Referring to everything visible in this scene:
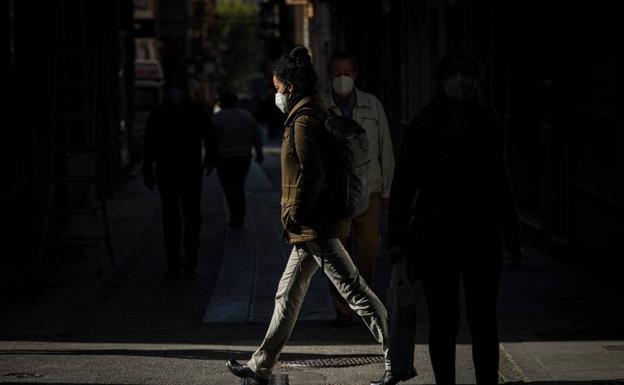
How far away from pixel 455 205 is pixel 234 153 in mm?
10941

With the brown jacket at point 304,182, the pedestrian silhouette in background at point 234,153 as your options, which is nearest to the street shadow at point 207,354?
the brown jacket at point 304,182

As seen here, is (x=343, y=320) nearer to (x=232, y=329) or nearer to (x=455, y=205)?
(x=232, y=329)

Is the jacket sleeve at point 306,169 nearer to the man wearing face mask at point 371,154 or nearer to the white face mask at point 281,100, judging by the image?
the white face mask at point 281,100

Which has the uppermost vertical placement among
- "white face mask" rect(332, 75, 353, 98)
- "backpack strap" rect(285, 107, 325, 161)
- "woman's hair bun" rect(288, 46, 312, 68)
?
"woman's hair bun" rect(288, 46, 312, 68)

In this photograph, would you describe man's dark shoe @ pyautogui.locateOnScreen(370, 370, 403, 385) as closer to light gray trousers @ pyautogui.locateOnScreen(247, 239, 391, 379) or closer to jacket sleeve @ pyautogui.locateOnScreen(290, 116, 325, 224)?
light gray trousers @ pyautogui.locateOnScreen(247, 239, 391, 379)

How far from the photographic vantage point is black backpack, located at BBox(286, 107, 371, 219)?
7.06 m

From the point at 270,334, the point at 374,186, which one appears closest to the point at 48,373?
the point at 270,334

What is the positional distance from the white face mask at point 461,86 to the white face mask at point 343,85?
9.08ft

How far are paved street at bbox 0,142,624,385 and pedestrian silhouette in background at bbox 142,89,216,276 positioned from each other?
30cm

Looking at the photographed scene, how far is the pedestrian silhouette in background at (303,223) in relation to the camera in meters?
6.99

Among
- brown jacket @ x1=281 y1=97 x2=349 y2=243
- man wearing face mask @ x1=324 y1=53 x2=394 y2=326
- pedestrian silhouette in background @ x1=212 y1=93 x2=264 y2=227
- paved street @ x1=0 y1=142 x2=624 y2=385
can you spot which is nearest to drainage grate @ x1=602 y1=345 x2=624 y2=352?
paved street @ x1=0 y1=142 x2=624 y2=385

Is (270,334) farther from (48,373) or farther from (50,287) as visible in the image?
(50,287)

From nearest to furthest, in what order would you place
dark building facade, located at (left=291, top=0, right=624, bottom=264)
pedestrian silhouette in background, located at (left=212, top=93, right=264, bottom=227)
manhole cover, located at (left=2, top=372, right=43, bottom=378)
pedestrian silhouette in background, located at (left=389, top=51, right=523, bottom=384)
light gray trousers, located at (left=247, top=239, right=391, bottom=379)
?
pedestrian silhouette in background, located at (left=389, top=51, right=523, bottom=384) → light gray trousers, located at (left=247, top=239, right=391, bottom=379) → manhole cover, located at (left=2, top=372, right=43, bottom=378) → dark building facade, located at (left=291, top=0, right=624, bottom=264) → pedestrian silhouette in background, located at (left=212, top=93, right=264, bottom=227)

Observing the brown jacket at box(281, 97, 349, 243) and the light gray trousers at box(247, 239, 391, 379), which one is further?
the light gray trousers at box(247, 239, 391, 379)
